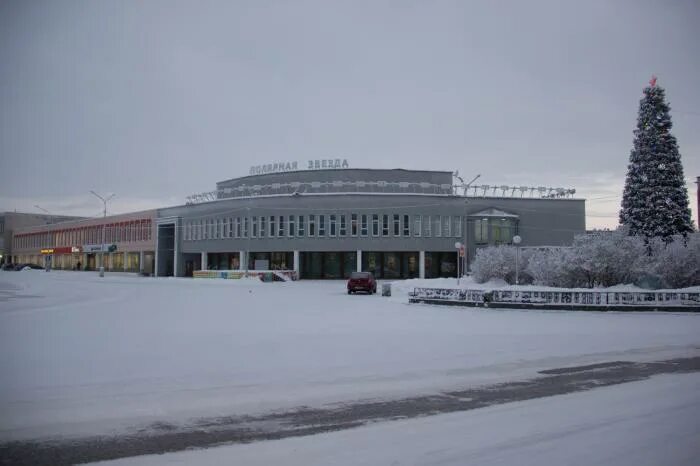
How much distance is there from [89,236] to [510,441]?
12363 cm

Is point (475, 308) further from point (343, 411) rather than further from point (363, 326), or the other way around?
point (343, 411)

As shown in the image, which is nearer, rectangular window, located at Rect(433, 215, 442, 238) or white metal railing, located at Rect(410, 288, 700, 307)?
white metal railing, located at Rect(410, 288, 700, 307)

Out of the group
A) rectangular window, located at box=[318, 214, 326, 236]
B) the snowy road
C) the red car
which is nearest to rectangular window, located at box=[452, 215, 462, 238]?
rectangular window, located at box=[318, 214, 326, 236]

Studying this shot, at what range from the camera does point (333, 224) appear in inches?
2881

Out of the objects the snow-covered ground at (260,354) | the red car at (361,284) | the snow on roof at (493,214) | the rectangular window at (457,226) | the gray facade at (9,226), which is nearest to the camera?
the snow-covered ground at (260,354)

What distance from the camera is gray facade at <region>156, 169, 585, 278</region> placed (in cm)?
7262

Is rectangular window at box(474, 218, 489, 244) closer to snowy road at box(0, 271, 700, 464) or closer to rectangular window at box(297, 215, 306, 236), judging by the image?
rectangular window at box(297, 215, 306, 236)

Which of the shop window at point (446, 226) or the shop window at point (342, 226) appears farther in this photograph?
the shop window at point (342, 226)

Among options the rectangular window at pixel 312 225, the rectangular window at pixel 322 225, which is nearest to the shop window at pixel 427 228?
the rectangular window at pixel 322 225

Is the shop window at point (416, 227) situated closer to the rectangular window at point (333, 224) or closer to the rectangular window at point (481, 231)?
the rectangular window at point (481, 231)

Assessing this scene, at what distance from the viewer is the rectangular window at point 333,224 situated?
7300 cm

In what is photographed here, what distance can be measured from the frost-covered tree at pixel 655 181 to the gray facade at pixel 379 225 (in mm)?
25055

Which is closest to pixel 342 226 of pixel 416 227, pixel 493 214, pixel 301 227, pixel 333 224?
pixel 333 224

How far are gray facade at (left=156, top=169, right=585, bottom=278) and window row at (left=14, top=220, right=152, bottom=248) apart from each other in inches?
1041
